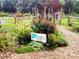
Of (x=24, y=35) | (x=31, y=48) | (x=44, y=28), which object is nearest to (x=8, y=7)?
(x=24, y=35)

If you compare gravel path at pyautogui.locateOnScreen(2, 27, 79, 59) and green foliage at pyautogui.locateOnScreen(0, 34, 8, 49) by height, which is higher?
green foliage at pyautogui.locateOnScreen(0, 34, 8, 49)

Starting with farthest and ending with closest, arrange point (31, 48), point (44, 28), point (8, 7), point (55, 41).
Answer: point (8, 7) → point (44, 28) → point (55, 41) → point (31, 48)

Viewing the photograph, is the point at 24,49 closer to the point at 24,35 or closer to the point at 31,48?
the point at 31,48

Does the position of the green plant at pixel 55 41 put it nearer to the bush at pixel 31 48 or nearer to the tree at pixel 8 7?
the bush at pixel 31 48

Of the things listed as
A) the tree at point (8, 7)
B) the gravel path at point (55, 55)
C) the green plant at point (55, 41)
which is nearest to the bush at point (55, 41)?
the green plant at point (55, 41)

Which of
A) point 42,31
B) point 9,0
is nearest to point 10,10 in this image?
point 9,0

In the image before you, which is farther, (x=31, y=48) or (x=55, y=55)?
(x=31, y=48)

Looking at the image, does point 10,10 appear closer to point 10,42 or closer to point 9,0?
point 9,0

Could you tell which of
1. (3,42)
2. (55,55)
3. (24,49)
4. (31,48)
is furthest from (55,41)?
(3,42)

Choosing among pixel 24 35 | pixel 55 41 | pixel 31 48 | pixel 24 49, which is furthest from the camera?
pixel 24 35

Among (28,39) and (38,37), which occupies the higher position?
(38,37)

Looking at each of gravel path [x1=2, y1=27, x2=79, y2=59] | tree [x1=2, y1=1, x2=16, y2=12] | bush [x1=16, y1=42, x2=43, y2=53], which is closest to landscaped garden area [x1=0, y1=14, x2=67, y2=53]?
bush [x1=16, y1=42, x2=43, y2=53]

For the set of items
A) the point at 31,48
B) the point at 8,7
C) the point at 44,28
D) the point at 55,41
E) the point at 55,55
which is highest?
the point at 44,28

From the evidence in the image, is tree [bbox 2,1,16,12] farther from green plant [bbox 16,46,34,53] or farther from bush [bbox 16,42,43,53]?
green plant [bbox 16,46,34,53]
